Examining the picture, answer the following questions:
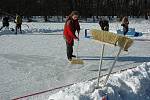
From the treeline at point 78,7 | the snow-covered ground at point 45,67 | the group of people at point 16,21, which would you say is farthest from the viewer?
the treeline at point 78,7

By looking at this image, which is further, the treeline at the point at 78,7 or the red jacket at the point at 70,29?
the treeline at the point at 78,7

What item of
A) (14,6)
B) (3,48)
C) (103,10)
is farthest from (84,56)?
(103,10)

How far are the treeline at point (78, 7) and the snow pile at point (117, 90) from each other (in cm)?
5026

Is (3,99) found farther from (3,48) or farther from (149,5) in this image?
(149,5)

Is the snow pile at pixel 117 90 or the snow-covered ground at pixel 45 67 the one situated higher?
the snow pile at pixel 117 90

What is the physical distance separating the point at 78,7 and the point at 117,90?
60.5 m

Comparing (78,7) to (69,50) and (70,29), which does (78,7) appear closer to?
(69,50)

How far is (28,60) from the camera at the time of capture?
1159cm

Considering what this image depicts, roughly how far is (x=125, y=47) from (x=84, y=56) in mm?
6603

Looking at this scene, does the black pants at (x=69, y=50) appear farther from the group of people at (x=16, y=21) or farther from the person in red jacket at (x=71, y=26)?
the group of people at (x=16, y=21)

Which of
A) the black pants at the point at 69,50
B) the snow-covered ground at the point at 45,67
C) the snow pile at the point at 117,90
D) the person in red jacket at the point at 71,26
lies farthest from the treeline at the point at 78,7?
the snow pile at the point at 117,90

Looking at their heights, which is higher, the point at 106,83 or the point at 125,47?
the point at 125,47

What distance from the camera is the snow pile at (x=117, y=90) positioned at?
227 inches

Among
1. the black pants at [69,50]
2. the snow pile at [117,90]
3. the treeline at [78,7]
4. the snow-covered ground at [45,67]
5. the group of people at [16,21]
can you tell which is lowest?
the snow-covered ground at [45,67]
